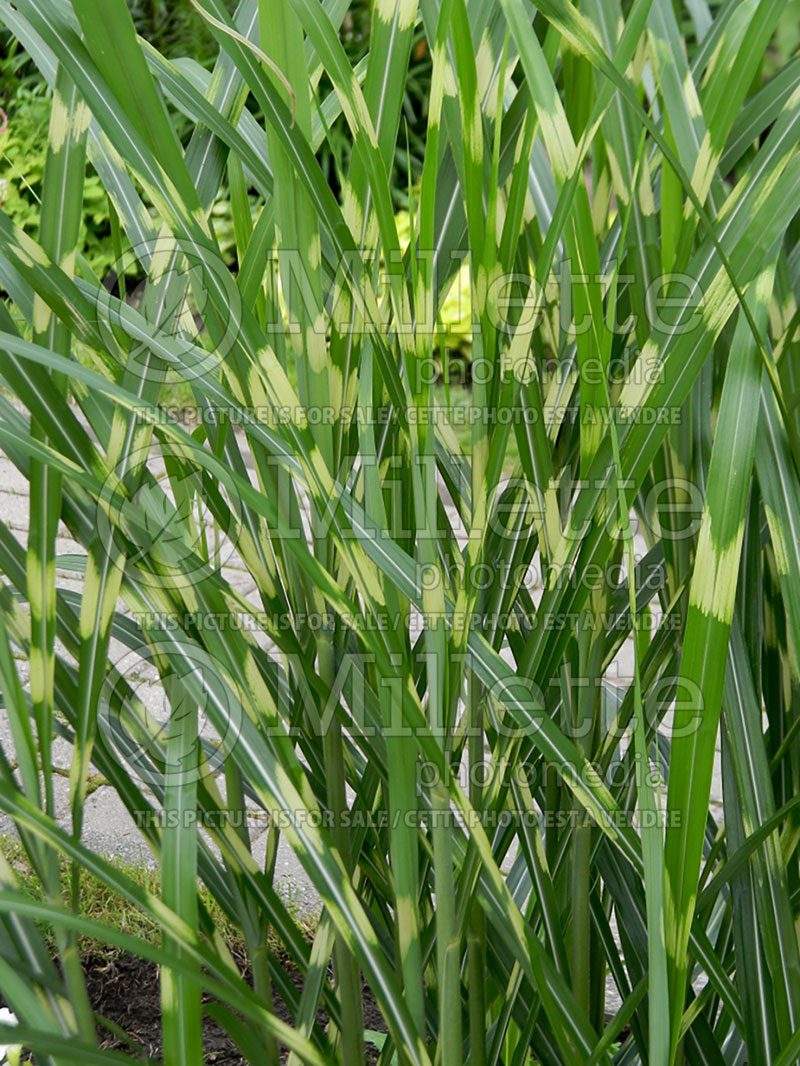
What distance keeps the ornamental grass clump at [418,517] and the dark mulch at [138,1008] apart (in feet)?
1.74

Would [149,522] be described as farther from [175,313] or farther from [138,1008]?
[138,1008]

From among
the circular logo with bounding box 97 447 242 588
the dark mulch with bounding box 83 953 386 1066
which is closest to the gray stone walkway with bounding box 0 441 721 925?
the dark mulch with bounding box 83 953 386 1066

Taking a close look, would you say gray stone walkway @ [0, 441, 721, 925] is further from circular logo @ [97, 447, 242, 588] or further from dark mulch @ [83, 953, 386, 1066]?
circular logo @ [97, 447, 242, 588]

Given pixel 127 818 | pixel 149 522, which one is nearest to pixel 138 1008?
pixel 127 818

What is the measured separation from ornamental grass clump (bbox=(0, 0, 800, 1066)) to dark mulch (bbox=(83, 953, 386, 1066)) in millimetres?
531

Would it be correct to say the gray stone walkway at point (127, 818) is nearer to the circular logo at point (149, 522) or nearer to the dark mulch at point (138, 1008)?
the dark mulch at point (138, 1008)

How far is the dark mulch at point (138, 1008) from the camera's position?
4.19ft

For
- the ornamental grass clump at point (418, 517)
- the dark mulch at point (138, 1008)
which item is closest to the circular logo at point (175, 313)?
the ornamental grass clump at point (418, 517)

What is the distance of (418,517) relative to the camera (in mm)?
580

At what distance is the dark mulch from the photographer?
128 centimetres

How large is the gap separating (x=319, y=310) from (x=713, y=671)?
304 mm

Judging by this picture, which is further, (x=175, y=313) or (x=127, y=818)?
(x=127, y=818)

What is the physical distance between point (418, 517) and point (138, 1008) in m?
1.04

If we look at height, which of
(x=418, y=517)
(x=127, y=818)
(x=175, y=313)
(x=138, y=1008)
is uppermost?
(x=175, y=313)
